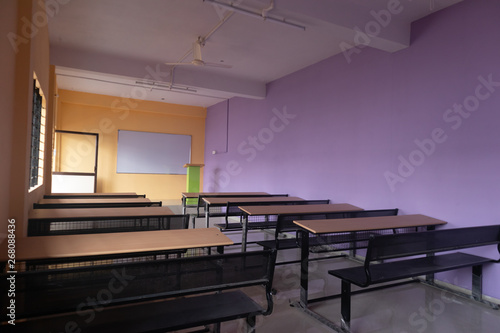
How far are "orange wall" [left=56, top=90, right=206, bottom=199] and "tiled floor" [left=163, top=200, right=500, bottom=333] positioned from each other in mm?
7405

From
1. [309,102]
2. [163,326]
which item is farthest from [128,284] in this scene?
[309,102]

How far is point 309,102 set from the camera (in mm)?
5762

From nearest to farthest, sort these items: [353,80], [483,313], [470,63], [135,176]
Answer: [483,313]
[470,63]
[353,80]
[135,176]

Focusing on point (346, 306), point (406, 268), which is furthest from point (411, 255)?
point (346, 306)

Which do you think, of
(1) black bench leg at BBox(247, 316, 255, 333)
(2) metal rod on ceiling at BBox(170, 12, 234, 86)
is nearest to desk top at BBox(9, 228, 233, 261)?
(1) black bench leg at BBox(247, 316, 255, 333)

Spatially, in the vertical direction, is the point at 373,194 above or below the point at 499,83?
below

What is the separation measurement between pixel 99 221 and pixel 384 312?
270cm

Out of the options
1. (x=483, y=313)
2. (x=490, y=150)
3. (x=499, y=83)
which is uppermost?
(x=499, y=83)

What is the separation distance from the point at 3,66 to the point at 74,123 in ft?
24.8

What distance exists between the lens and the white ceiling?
3684mm

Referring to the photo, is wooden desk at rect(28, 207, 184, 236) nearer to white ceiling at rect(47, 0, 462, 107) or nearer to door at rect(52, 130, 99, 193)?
white ceiling at rect(47, 0, 462, 107)

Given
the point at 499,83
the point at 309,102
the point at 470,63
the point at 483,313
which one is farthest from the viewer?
the point at 309,102

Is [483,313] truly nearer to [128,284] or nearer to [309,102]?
[128,284]

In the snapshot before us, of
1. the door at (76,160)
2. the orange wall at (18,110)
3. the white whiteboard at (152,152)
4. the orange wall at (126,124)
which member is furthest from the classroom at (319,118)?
the white whiteboard at (152,152)
